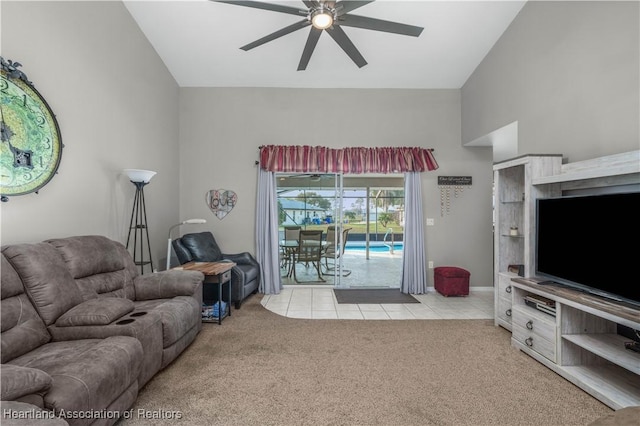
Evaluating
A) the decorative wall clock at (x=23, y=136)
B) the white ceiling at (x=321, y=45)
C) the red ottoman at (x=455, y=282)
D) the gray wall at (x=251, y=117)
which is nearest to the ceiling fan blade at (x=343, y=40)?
the white ceiling at (x=321, y=45)

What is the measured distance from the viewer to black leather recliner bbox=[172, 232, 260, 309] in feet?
12.9

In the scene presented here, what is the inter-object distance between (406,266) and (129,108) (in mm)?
4555

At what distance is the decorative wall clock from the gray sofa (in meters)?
0.50

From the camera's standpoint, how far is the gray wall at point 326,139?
199 inches

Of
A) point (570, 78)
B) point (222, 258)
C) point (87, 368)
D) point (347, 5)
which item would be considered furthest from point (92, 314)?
point (570, 78)

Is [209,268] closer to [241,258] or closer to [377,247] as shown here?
[241,258]

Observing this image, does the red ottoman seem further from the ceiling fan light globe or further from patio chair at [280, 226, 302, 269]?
the ceiling fan light globe

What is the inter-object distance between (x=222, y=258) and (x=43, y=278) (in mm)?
2817

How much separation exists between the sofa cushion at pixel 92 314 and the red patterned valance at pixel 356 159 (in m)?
3.29

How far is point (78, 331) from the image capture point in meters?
1.90

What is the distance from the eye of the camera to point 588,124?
2717mm

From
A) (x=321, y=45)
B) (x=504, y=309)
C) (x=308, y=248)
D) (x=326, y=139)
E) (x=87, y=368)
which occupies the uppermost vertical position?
(x=321, y=45)

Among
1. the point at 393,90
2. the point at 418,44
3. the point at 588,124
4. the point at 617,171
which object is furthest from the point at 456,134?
the point at 617,171

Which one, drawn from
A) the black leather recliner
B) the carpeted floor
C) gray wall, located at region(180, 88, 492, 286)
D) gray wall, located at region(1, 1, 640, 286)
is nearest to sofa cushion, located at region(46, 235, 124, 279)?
gray wall, located at region(1, 1, 640, 286)
